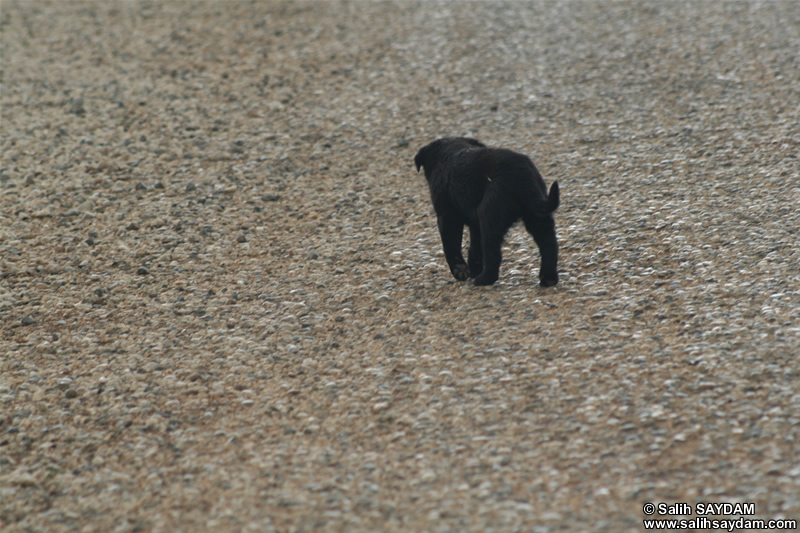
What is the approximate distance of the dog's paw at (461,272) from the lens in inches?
292

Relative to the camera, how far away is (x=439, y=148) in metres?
7.65

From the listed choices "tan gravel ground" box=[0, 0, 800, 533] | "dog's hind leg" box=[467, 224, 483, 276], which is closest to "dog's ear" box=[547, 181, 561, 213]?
"tan gravel ground" box=[0, 0, 800, 533]

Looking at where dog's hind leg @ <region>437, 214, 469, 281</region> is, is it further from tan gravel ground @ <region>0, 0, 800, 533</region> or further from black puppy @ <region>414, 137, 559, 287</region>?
tan gravel ground @ <region>0, 0, 800, 533</region>

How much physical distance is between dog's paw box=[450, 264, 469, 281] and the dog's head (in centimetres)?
103

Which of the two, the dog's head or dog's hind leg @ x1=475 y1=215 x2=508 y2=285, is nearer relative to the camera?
dog's hind leg @ x1=475 y1=215 x2=508 y2=285

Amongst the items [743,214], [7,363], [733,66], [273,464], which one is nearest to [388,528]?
[273,464]

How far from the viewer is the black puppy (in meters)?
6.51

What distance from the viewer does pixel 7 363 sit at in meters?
6.64

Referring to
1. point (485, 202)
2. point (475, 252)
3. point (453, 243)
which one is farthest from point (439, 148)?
point (485, 202)

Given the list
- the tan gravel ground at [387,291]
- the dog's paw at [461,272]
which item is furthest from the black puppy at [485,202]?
the tan gravel ground at [387,291]

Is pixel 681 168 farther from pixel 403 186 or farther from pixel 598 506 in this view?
pixel 598 506

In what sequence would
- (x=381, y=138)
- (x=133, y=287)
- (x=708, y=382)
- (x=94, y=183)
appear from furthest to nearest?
(x=381, y=138) < (x=94, y=183) < (x=133, y=287) < (x=708, y=382)

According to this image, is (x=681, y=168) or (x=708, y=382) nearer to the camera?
(x=708, y=382)

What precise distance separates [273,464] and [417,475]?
0.94m
